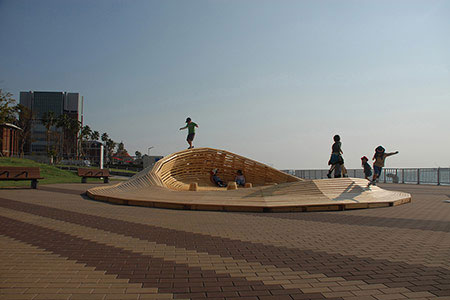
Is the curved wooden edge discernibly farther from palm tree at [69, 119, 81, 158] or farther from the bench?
palm tree at [69, 119, 81, 158]

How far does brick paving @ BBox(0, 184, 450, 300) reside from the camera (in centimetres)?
312

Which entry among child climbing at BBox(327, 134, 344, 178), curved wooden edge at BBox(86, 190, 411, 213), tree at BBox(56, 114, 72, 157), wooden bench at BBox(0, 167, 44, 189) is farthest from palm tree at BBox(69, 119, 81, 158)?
child climbing at BBox(327, 134, 344, 178)

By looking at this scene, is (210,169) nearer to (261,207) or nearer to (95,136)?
(261,207)

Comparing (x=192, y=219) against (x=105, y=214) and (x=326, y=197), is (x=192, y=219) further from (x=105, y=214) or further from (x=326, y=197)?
(x=326, y=197)

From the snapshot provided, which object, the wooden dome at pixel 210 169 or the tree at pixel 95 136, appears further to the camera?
the tree at pixel 95 136

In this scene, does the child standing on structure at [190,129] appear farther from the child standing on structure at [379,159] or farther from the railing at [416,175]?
the railing at [416,175]

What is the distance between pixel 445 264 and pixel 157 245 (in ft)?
12.9

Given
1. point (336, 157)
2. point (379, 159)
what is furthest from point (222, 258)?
point (379, 159)

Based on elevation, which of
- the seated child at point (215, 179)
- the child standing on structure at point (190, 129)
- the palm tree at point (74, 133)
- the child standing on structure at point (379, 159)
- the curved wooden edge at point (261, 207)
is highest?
the palm tree at point (74, 133)

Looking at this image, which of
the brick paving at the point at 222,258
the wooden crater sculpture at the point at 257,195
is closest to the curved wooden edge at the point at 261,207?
the wooden crater sculpture at the point at 257,195

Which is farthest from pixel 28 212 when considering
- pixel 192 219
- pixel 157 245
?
pixel 157 245

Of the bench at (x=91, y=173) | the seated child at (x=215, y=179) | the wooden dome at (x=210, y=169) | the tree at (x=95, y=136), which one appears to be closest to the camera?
the wooden dome at (x=210, y=169)

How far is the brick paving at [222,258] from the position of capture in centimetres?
312

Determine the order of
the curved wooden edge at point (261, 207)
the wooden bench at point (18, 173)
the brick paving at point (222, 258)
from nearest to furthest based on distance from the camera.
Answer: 1. the brick paving at point (222, 258)
2. the curved wooden edge at point (261, 207)
3. the wooden bench at point (18, 173)
